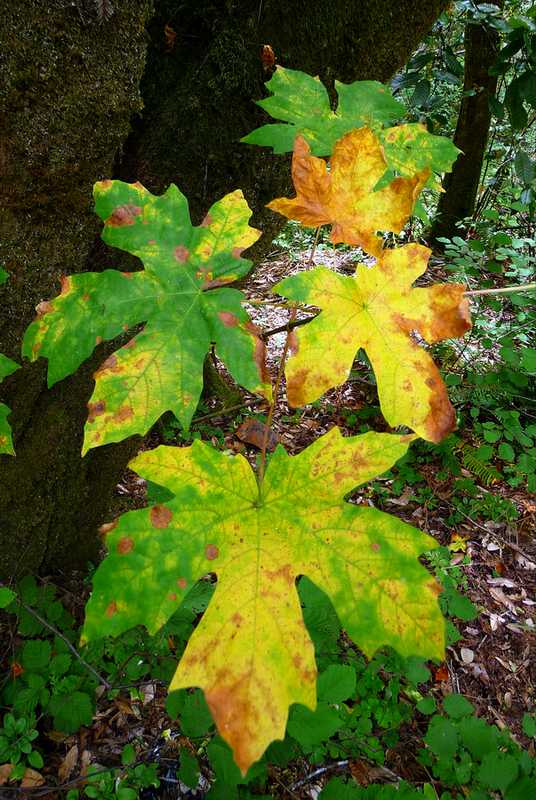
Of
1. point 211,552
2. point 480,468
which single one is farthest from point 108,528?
point 480,468

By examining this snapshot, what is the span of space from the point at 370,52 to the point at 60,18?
3.09ft

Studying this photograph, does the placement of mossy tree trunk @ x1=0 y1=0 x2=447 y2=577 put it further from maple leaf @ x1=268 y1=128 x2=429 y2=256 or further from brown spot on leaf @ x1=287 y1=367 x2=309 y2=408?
brown spot on leaf @ x1=287 y1=367 x2=309 y2=408

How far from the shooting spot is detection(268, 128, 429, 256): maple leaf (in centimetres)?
104

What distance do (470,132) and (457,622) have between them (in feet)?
14.5

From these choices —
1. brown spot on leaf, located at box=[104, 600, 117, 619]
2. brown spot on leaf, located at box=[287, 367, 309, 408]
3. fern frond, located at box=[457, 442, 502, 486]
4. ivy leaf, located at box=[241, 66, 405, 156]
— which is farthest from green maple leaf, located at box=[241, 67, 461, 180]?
fern frond, located at box=[457, 442, 502, 486]

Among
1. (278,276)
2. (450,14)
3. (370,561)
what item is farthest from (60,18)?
(278,276)

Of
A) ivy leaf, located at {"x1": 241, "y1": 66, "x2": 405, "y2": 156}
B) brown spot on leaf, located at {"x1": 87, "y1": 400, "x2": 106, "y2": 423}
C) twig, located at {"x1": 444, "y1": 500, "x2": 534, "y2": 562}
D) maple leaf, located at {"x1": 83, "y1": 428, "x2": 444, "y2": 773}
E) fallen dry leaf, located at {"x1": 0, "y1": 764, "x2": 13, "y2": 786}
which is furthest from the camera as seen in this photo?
twig, located at {"x1": 444, "y1": 500, "x2": 534, "y2": 562}

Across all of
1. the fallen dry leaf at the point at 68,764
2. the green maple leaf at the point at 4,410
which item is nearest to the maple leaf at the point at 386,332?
the green maple leaf at the point at 4,410

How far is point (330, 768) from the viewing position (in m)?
1.76

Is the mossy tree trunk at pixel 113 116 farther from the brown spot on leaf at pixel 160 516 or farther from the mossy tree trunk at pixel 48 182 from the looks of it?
the brown spot on leaf at pixel 160 516

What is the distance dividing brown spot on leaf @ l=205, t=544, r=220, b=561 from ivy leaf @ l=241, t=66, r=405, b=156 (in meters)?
0.92

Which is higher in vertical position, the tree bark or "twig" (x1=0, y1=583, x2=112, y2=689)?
the tree bark

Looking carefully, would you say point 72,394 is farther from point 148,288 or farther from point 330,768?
point 330,768

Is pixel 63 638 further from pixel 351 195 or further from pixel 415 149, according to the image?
pixel 415 149
